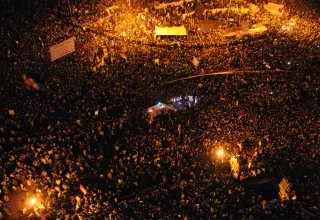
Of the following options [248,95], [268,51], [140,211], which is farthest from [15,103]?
[268,51]

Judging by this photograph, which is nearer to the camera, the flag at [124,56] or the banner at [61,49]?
the banner at [61,49]

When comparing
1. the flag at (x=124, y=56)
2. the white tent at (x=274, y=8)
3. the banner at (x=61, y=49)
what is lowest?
the flag at (x=124, y=56)

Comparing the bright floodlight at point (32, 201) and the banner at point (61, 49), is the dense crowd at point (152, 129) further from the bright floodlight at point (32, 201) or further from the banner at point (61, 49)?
the banner at point (61, 49)

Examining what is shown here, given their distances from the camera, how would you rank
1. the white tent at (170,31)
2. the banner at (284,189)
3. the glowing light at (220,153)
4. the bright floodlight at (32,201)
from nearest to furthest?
1. the bright floodlight at (32,201)
2. the banner at (284,189)
3. the glowing light at (220,153)
4. the white tent at (170,31)

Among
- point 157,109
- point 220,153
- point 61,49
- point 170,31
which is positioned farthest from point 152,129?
point 170,31

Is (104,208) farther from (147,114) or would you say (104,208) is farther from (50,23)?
(50,23)

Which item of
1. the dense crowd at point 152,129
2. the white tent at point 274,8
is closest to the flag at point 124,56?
the dense crowd at point 152,129

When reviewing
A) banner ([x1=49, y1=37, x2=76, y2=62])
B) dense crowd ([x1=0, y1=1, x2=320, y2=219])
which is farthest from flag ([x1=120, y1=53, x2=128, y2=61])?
banner ([x1=49, y1=37, x2=76, y2=62])

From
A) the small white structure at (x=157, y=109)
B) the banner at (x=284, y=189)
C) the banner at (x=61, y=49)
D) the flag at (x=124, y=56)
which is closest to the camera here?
the banner at (x=284, y=189)
